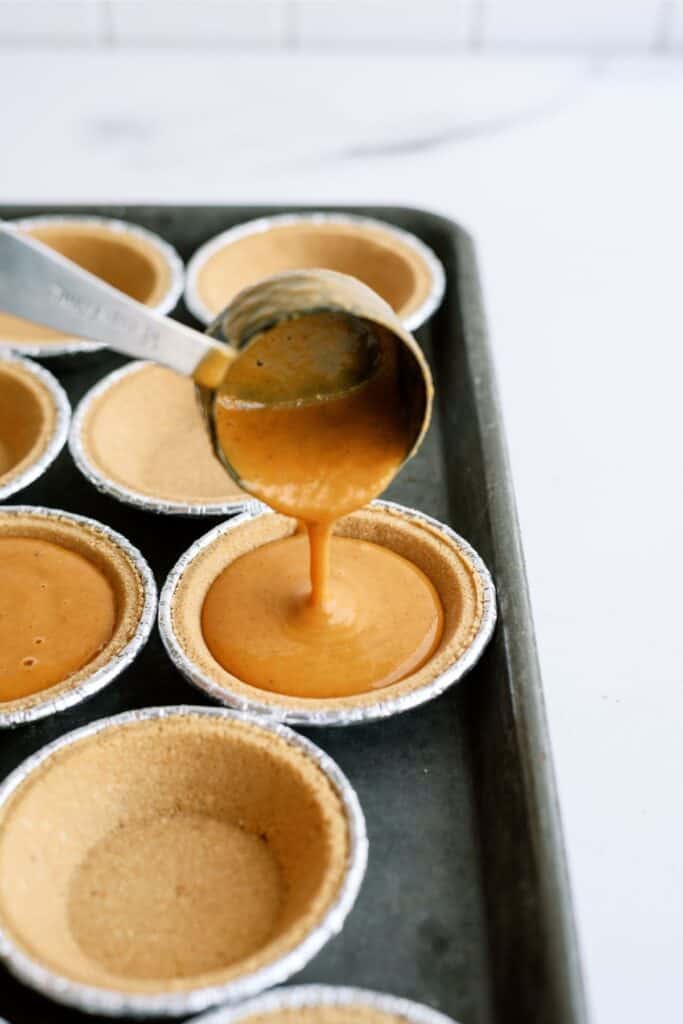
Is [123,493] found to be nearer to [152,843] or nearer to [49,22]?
[152,843]

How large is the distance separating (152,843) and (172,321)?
56 centimetres

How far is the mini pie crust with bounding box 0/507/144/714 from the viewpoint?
5.04ft

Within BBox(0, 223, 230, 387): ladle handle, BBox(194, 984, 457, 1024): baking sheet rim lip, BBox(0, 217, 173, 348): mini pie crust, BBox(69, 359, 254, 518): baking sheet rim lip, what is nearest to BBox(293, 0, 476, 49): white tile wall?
BBox(0, 217, 173, 348): mini pie crust

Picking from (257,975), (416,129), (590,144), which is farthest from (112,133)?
(257,975)

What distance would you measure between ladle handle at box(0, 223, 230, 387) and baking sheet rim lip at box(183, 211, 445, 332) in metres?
0.87

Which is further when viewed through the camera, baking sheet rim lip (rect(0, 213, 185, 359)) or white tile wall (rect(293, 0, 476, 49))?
white tile wall (rect(293, 0, 476, 49))

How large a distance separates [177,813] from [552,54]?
8.14 ft

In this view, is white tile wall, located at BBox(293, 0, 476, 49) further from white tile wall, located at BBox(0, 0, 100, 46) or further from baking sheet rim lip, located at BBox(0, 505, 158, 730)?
baking sheet rim lip, located at BBox(0, 505, 158, 730)

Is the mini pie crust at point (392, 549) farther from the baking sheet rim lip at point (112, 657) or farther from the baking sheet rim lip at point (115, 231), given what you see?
the baking sheet rim lip at point (115, 231)

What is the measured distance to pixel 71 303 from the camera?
1286 millimetres

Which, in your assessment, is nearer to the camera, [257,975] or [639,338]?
[257,975]

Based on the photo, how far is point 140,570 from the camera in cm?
169

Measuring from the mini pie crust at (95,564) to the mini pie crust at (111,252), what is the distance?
0.63 meters

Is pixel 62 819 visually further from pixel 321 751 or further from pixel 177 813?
pixel 321 751
